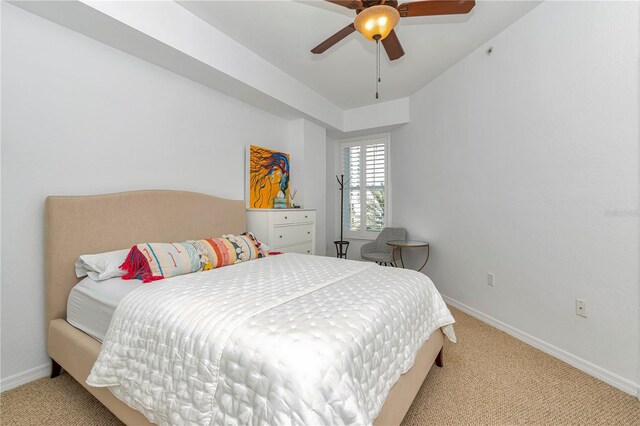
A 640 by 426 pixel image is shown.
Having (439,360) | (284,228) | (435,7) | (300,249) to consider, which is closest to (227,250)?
(284,228)

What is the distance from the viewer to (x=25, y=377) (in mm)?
1776

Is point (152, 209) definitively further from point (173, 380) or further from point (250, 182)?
point (173, 380)

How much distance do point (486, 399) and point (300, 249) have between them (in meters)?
2.27

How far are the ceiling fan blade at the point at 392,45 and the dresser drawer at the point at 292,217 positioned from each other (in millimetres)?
1855

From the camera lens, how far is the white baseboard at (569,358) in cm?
171

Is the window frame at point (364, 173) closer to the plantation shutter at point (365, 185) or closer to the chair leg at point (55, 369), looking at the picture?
the plantation shutter at point (365, 185)

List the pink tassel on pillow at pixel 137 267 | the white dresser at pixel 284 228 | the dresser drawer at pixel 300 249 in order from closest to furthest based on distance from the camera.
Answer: the pink tassel on pillow at pixel 137 267
the white dresser at pixel 284 228
the dresser drawer at pixel 300 249

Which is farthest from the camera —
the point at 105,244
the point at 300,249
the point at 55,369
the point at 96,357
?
the point at 300,249

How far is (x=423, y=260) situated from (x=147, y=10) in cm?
378

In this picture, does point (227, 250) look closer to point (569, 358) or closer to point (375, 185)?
point (569, 358)

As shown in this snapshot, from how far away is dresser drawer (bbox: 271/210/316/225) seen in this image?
3170mm

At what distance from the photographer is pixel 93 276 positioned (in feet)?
5.88

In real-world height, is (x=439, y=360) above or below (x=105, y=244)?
below

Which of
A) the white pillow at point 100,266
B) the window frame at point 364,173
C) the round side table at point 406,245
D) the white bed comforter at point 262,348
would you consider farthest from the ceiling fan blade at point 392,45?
the window frame at point 364,173
